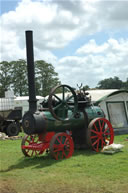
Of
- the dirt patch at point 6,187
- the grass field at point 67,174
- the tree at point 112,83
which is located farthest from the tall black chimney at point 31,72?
the tree at point 112,83

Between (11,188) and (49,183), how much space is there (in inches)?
29.3

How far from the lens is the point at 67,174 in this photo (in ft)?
20.2

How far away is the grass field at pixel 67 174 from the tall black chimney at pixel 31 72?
1.60 metres

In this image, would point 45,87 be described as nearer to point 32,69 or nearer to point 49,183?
point 32,69

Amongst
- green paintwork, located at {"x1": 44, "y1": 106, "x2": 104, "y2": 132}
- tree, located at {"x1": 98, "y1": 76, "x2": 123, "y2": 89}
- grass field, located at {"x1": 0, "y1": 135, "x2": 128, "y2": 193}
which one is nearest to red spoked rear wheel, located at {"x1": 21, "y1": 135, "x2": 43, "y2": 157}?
grass field, located at {"x1": 0, "y1": 135, "x2": 128, "y2": 193}

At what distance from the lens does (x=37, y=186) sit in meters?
5.38

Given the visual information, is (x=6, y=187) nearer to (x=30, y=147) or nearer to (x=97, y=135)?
(x=30, y=147)

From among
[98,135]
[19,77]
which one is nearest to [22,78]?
[19,77]

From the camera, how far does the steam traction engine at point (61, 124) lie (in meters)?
7.84

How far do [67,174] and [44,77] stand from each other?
41.3 meters

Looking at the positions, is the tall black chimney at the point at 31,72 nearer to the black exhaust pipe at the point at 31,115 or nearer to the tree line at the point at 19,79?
the black exhaust pipe at the point at 31,115

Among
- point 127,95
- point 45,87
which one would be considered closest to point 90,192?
point 127,95

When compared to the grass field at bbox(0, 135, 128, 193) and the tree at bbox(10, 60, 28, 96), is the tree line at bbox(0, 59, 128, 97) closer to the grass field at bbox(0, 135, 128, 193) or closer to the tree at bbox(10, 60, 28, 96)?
the tree at bbox(10, 60, 28, 96)

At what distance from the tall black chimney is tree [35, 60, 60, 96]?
123 feet
